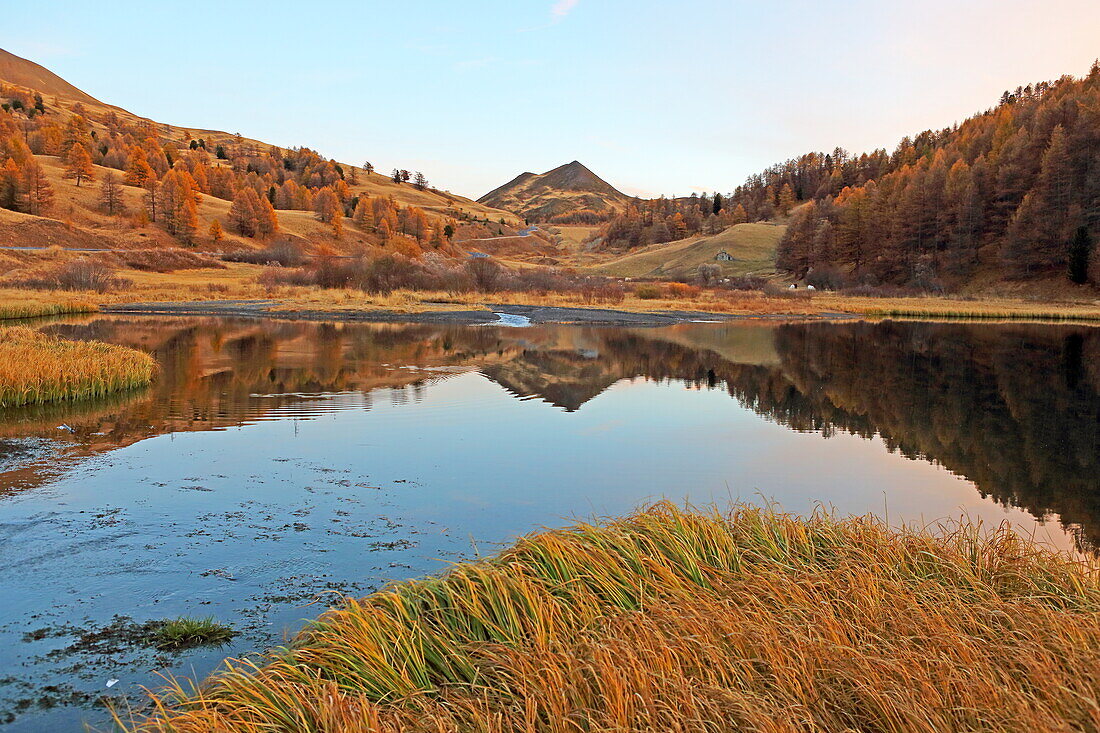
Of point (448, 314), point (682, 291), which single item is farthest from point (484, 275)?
point (682, 291)

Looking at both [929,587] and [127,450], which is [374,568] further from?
[127,450]

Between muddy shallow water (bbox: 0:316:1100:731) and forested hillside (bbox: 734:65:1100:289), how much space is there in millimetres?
48704

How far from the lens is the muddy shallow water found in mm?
6934

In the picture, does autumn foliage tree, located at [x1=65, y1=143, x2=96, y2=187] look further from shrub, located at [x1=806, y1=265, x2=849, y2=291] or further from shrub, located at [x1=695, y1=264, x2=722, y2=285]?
shrub, located at [x1=806, y1=265, x2=849, y2=291]

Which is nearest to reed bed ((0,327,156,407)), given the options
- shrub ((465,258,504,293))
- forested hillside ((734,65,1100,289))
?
shrub ((465,258,504,293))

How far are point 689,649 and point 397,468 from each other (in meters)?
8.35

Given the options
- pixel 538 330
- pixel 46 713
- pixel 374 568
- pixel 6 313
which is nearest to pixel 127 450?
pixel 374 568

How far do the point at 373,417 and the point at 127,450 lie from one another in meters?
5.07

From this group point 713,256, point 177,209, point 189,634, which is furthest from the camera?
point 713,256

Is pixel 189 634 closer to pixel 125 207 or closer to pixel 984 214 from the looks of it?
pixel 984 214

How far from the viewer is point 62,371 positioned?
17.5 metres

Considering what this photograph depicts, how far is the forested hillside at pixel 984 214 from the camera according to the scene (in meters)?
68.2

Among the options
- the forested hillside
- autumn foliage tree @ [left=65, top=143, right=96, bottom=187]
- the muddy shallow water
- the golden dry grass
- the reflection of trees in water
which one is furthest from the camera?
autumn foliage tree @ [left=65, top=143, right=96, bottom=187]

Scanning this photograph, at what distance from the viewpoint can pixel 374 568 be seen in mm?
7789
